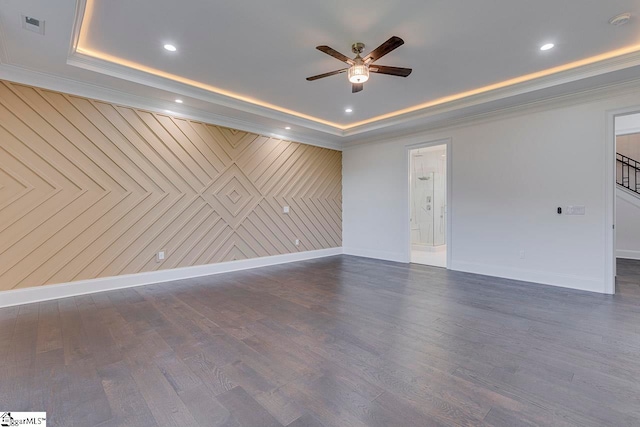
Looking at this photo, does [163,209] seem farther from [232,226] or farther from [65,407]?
[65,407]

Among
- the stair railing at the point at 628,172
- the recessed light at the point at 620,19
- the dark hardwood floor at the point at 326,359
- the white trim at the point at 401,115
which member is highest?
the recessed light at the point at 620,19

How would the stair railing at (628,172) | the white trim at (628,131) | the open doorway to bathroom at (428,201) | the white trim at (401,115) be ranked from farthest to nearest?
1. the open doorway to bathroom at (428,201)
2. the stair railing at (628,172)
3. the white trim at (628,131)
4. the white trim at (401,115)

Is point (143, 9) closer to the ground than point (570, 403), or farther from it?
farther from it

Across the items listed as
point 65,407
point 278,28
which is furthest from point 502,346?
point 278,28

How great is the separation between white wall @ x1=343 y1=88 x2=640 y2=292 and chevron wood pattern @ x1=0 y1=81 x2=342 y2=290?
3147 millimetres

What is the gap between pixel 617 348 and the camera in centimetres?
237

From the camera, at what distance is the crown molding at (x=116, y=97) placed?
3398 mm

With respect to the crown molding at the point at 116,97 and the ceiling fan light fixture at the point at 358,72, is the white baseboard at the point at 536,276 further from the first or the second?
the crown molding at the point at 116,97

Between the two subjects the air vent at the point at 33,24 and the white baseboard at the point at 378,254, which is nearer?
the air vent at the point at 33,24

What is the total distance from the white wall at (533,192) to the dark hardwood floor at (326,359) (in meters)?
0.68

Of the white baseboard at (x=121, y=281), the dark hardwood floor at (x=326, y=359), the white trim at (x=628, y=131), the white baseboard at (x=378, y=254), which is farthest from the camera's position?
the white trim at (x=628, y=131)

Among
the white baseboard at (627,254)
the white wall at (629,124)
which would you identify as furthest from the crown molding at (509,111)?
the white baseboard at (627,254)

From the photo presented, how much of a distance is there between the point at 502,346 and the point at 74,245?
504 centimetres

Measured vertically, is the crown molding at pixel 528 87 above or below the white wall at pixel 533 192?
above
